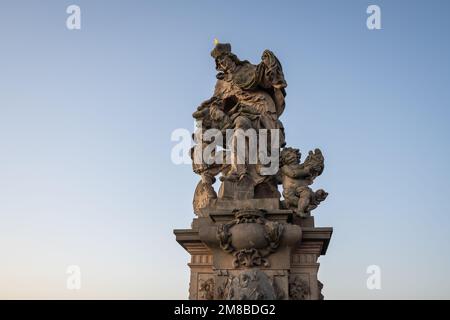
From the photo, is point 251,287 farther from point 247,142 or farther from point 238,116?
point 238,116

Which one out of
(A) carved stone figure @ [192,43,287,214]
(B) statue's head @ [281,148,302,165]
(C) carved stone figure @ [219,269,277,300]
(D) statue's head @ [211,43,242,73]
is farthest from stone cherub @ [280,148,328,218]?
(D) statue's head @ [211,43,242,73]

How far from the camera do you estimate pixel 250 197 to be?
8453 millimetres

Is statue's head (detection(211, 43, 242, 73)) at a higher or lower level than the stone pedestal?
higher

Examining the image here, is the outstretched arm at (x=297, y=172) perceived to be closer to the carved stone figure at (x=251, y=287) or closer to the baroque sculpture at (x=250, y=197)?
the baroque sculpture at (x=250, y=197)

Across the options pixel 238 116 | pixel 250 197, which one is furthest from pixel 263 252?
pixel 238 116

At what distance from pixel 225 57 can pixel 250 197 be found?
3.06 metres

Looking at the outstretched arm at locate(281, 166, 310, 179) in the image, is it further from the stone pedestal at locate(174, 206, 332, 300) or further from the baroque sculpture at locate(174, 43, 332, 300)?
the stone pedestal at locate(174, 206, 332, 300)

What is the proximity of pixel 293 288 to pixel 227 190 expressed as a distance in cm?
206

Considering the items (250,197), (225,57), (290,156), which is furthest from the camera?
(225,57)

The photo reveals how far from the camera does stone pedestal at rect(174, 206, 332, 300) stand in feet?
24.5

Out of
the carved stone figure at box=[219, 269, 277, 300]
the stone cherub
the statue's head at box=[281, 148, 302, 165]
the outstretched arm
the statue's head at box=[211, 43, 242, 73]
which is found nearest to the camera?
the carved stone figure at box=[219, 269, 277, 300]
